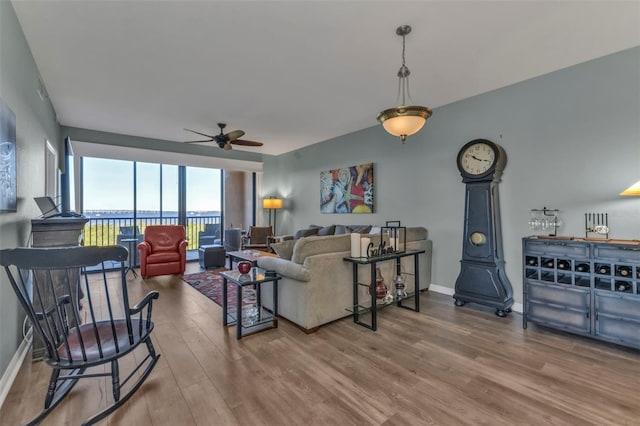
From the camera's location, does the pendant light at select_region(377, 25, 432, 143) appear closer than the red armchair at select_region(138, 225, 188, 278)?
Yes

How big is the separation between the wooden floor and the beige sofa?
6.5 inches

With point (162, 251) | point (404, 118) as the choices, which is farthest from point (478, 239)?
point (162, 251)

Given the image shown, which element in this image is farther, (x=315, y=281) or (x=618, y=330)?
(x=315, y=281)

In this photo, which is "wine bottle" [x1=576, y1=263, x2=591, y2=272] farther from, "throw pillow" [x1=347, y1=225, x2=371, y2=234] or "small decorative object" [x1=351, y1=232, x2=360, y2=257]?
"throw pillow" [x1=347, y1=225, x2=371, y2=234]

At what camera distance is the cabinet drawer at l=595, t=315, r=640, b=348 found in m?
2.37

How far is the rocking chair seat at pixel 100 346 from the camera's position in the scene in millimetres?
1567

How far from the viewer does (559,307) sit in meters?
2.73

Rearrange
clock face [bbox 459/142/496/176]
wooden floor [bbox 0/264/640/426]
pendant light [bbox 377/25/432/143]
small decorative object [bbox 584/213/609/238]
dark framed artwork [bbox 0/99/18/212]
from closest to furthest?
wooden floor [bbox 0/264/640/426]
dark framed artwork [bbox 0/99/18/212]
pendant light [bbox 377/25/432/143]
small decorative object [bbox 584/213/609/238]
clock face [bbox 459/142/496/176]

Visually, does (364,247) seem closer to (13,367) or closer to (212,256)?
(13,367)

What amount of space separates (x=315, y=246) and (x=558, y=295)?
93.8 inches

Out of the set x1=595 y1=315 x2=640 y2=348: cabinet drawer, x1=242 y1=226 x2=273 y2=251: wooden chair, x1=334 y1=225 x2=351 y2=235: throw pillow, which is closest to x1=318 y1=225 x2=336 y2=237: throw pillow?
x1=334 y1=225 x2=351 y2=235: throw pillow

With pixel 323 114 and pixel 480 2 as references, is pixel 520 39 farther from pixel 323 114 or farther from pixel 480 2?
pixel 323 114

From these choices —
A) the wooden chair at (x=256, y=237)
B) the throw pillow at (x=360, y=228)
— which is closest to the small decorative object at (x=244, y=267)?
the throw pillow at (x=360, y=228)

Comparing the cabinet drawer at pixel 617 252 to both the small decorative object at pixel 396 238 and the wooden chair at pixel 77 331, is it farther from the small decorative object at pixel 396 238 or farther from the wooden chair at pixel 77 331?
the wooden chair at pixel 77 331
